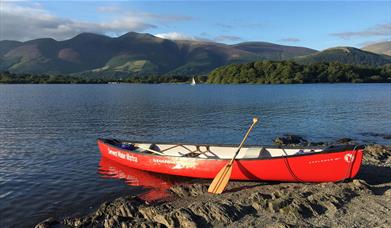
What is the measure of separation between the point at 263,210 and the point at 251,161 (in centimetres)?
476

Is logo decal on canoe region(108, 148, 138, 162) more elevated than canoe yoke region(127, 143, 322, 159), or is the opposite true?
canoe yoke region(127, 143, 322, 159)

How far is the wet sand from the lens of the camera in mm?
13094

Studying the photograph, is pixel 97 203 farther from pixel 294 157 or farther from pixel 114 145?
pixel 294 157

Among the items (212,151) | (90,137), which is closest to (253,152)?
(212,151)

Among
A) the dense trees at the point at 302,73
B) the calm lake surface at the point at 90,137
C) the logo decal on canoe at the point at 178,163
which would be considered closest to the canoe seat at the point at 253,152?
the logo decal on canoe at the point at 178,163

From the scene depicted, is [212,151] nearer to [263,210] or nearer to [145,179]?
[145,179]

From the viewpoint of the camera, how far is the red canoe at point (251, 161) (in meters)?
17.4

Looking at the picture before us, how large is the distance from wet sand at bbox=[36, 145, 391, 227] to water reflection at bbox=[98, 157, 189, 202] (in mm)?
1265

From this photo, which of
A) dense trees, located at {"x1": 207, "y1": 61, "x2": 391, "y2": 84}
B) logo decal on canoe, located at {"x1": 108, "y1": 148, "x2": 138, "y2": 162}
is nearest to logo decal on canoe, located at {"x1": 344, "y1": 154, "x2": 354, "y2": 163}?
logo decal on canoe, located at {"x1": 108, "y1": 148, "x2": 138, "y2": 162}

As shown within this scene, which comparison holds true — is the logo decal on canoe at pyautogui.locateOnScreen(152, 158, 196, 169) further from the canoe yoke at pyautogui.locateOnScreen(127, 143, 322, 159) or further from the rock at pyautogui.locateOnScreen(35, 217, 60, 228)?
the rock at pyautogui.locateOnScreen(35, 217, 60, 228)

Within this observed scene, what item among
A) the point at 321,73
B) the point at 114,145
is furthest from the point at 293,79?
the point at 114,145

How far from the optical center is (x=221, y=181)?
18.2 m

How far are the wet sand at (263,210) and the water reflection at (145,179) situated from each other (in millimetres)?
1265

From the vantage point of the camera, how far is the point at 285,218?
13258 mm
